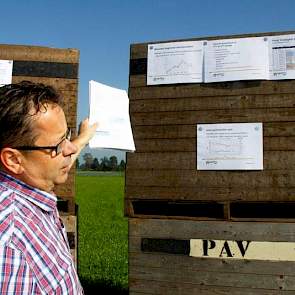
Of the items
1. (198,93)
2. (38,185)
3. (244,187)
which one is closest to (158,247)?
(244,187)

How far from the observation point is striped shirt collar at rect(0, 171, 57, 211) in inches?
66.5

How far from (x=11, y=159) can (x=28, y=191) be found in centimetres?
11

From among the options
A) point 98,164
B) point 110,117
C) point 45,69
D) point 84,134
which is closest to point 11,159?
point 84,134

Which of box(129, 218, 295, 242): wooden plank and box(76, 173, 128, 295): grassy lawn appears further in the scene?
box(76, 173, 128, 295): grassy lawn

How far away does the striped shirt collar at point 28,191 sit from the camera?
66.5 inches

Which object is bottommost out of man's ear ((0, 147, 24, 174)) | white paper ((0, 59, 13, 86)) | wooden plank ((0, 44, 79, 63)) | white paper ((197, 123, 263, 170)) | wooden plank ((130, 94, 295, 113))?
man's ear ((0, 147, 24, 174))

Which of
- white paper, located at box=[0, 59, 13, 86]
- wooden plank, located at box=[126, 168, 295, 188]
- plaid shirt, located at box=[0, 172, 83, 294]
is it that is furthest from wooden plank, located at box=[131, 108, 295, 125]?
plaid shirt, located at box=[0, 172, 83, 294]

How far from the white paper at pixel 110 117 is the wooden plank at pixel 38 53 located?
1.42 ft

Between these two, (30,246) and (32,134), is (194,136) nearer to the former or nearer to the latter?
(32,134)

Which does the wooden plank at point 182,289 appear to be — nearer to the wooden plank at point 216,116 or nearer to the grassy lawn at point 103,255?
the wooden plank at point 216,116

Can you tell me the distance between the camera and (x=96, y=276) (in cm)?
669

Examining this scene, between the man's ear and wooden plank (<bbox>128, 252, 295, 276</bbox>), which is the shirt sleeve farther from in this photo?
wooden plank (<bbox>128, 252, 295, 276</bbox>)

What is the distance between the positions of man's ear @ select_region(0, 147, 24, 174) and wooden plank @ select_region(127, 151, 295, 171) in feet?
6.58

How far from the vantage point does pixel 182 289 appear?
3.57 metres
